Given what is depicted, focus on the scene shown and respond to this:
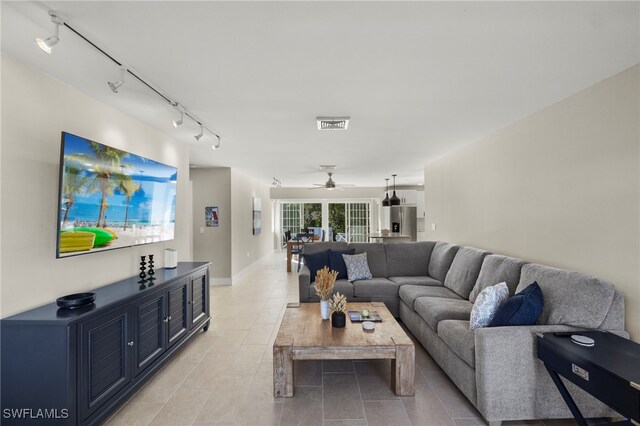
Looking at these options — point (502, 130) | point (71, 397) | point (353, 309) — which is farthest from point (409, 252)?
point (71, 397)

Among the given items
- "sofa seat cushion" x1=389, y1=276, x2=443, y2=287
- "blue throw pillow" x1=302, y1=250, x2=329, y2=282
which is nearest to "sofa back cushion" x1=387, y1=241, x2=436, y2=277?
"sofa seat cushion" x1=389, y1=276, x2=443, y2=287

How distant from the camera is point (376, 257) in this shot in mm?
4723

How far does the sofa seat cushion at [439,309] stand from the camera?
2.86 meters

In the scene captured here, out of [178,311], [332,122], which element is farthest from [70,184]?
[332,122]

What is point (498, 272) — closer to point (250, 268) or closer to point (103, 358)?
point (103, 358)

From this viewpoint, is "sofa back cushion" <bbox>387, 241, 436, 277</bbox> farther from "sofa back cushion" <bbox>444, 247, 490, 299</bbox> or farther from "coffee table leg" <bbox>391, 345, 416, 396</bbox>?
"coffee table leg" <bbox>391, 345, 416, 396</bbox>

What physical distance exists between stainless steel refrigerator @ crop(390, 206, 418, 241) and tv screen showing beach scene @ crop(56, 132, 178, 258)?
22.0 feet

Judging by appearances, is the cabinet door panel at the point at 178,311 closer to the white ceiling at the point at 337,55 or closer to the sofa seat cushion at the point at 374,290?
the white ceiling at the point at 337,55

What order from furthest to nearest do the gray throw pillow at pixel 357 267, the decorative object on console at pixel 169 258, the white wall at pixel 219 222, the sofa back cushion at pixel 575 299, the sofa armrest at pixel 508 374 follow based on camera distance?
the white wall at pixel 219 222 → the gray throw pillow at pixel 357 267 → the decorative object on console at pixel 169 258 → the sofa back cushion at pixel 575 299 → the sofa armrest at pixel 508 374

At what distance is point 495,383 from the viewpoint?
2043mm

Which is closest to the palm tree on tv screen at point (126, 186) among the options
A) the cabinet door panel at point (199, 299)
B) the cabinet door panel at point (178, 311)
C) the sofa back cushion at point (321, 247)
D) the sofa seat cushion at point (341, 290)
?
the cabinet door panel at point (178, 311)

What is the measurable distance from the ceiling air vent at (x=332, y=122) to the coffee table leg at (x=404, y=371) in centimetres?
225

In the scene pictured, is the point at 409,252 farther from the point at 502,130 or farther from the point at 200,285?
the point at 200,285

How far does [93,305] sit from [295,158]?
3.79m
